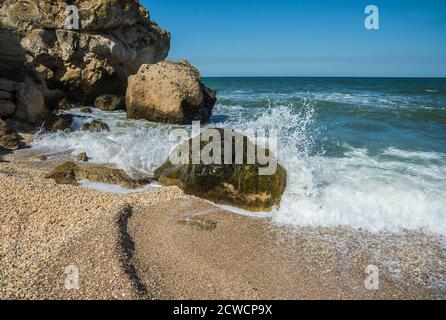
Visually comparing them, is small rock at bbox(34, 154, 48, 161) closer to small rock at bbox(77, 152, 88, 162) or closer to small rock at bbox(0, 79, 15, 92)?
small rock at bbox(77, 152, 88, 162)

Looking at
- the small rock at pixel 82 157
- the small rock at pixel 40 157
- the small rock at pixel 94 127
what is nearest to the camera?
the small rock at pixel 40 157

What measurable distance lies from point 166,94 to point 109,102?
162 inches

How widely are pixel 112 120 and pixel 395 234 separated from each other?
32.2 feet

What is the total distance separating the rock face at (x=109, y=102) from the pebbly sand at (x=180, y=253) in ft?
32.0

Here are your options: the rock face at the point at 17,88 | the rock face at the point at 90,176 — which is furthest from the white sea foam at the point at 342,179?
the rock face at the point at 17,88

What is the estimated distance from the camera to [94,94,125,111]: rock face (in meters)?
15.2

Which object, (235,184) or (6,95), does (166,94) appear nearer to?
(6,95)

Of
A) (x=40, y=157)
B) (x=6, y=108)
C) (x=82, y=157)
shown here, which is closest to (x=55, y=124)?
(x=6, y=108)

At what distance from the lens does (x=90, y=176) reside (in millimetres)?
6441

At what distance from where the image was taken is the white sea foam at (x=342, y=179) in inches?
213

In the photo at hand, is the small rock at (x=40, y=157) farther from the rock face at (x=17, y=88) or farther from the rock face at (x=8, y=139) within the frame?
the rock face at (x=17, y=88)

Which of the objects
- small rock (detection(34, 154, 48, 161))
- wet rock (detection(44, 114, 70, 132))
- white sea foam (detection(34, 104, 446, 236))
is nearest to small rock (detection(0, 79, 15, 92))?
wet rock (detection(44, 114, 70, 132))

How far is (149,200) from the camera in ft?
18.9

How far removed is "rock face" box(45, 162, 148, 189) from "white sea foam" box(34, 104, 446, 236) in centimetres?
78
